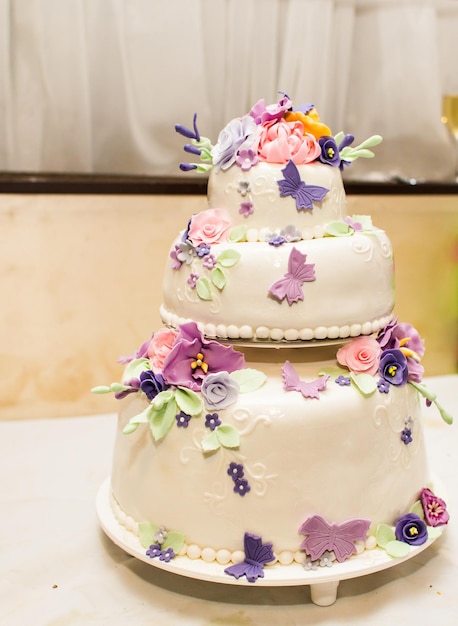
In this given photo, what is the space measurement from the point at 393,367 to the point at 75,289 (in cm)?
118

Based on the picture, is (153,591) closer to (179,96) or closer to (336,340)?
(336,340)

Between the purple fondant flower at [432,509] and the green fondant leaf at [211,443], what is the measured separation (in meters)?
0.42

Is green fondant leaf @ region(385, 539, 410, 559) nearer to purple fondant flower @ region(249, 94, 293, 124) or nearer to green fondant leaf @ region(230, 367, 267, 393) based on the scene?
green fondant leaf @ region(230, 367, 267, 393)

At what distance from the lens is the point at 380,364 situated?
1.22m

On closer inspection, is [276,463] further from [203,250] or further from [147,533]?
[203,250]

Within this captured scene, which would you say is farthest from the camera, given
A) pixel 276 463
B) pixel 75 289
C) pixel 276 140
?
pixel 75 289

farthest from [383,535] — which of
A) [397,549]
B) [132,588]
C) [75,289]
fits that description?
[75,289]

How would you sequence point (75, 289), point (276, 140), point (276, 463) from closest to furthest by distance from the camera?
point (276, 463) → point (276, 140) → point (75, 289)

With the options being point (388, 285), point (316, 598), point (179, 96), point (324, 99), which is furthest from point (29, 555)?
point (324, 99)

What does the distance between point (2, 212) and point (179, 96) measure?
64 centimetres

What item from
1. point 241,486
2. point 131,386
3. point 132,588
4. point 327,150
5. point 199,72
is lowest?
point 132,588

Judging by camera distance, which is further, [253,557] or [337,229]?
[337,229]

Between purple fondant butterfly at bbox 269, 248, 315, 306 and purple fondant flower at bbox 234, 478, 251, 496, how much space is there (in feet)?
0.96

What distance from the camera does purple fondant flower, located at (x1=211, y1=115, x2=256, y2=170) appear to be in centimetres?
123
